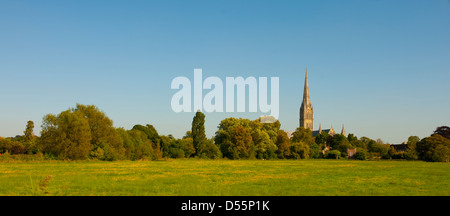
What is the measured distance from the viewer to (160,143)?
87.4 m

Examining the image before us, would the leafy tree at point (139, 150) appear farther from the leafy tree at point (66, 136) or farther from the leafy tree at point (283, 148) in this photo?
the leafy tree at point (283, 148)

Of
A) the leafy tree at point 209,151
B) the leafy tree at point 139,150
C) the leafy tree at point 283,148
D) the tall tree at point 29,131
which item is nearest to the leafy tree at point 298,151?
the leafy tree at point 283,148

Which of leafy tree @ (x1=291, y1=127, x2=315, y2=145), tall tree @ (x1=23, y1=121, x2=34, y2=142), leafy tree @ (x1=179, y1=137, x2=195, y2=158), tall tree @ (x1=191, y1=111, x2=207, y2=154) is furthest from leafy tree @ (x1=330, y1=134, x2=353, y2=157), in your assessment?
tall tree @ (x1=23, y1=121, x2=34, y2=142)

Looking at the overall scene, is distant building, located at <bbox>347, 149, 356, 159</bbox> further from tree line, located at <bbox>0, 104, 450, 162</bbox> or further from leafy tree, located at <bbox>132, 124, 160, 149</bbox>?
leafy tree, located at <bbox>132, 124, 160, 149</bbox>

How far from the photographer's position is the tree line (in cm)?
5606

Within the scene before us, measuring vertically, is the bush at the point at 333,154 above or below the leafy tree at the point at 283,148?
below

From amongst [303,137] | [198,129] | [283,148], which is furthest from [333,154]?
[198,129]

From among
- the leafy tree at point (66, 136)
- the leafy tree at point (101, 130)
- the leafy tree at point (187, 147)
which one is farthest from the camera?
the leafy tree at point (187, 147)

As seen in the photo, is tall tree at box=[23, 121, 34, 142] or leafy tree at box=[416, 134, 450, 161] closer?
leafy tree at box=[416, 134, 450, 161]

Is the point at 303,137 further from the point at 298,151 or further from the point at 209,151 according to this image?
the point at 209,151

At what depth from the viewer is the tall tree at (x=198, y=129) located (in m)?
82.4

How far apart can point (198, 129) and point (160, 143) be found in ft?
38.5
